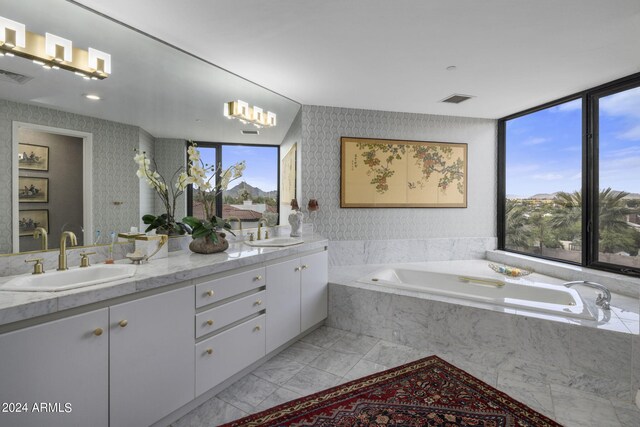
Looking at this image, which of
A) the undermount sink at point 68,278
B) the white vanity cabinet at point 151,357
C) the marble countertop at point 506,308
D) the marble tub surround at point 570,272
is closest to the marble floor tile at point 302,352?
the marble countertop at point 506,308

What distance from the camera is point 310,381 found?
2.13m

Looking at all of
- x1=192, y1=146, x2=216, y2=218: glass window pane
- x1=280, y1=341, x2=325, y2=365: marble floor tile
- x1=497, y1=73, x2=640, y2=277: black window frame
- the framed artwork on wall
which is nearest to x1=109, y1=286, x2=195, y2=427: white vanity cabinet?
x1=192, y1=146, x2=216, y2=218: glass window pane

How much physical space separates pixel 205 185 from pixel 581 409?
2.86 metres

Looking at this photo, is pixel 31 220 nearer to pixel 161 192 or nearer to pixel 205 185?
pixel 161 192

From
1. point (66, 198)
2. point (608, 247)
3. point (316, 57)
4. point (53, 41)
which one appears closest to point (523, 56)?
point (316, 57)

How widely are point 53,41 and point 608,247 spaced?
4.45 metres

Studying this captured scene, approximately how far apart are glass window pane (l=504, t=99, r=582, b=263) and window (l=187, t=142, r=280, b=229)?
296cm

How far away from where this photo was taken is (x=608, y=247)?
287 centimetres

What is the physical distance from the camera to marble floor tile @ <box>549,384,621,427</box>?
172 cm

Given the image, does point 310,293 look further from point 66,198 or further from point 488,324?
point 66,198

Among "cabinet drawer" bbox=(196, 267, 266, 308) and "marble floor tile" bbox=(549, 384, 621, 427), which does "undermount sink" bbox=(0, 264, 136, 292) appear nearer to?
"cabinet drawer" bbox=(196, 267, 266, 308)

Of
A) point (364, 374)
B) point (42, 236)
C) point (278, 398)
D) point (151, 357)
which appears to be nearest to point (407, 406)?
point (364, 374)

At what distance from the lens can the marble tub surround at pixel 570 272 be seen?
2.56 metres

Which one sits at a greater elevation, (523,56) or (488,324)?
(523,56)
